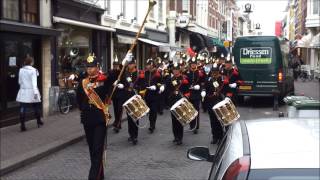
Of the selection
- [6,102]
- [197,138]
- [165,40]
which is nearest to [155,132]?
[197,138]

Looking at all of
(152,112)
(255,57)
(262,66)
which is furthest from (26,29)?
(262,66)

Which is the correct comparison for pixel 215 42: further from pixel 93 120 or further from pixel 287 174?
pixel 287 174

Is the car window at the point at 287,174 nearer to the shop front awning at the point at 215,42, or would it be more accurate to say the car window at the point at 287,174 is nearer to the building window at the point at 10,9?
the building window at the point at 10,9

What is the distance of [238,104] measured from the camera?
20.5m

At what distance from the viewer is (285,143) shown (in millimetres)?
2656

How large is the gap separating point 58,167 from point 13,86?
5313 millimetres

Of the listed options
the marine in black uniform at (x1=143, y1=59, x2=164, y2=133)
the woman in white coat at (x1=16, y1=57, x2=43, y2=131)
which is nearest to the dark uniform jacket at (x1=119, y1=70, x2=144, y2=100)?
the marine in black uniform at (x1=143, y1=59, x2=164, y2=133)

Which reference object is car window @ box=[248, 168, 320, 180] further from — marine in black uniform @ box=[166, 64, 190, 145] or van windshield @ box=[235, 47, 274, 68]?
van windshield @ box=[235, 47, 274, 68]

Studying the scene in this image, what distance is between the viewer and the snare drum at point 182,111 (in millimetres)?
10750

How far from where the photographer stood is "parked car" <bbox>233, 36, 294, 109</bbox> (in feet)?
61.7

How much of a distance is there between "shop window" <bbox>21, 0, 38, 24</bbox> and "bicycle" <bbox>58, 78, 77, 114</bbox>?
235 centimetres

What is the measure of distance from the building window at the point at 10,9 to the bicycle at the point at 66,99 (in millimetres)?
2989

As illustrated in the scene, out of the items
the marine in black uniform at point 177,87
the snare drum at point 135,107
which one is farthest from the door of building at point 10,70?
the marine in black uniform at point 177,87

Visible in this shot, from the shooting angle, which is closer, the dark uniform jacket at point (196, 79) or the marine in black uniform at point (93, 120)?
the marine in black uniform at point (93, 120)
